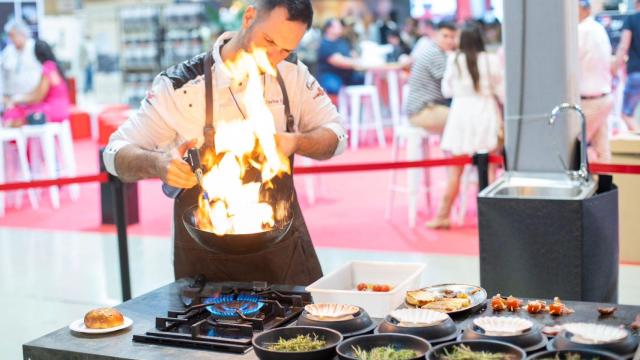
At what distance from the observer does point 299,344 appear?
1876 millimetres

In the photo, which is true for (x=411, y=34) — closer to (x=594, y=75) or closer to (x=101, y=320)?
(x=594, y=75)

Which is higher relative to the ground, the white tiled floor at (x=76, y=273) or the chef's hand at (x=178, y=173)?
the chef's hand at (x=178, y=173)

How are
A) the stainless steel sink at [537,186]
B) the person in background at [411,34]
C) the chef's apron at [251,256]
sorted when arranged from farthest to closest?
1. the person in background at [411,34]
2. the stainless steel sink at [537,186]
3. the chef's apron at [251,256]

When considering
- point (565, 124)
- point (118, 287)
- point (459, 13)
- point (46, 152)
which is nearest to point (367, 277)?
point (565, 124)

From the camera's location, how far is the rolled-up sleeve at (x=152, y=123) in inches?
110

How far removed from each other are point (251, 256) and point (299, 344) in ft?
2.99

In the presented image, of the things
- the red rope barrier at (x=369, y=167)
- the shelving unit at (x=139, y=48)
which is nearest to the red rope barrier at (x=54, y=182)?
the red rope barrier at (x=369, y=167)

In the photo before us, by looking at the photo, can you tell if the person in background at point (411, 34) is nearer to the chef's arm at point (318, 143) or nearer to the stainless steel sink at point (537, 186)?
the stainless steel sink at point (537, 186)

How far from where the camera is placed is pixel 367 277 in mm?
2457

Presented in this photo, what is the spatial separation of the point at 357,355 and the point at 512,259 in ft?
6.44

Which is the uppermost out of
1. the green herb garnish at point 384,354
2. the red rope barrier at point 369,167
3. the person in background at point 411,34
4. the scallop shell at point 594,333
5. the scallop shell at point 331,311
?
the person in background at point 411,34

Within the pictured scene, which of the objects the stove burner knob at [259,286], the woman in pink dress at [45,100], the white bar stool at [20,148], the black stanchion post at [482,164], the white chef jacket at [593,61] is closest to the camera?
Answer: the stove burner knob at [259,286]

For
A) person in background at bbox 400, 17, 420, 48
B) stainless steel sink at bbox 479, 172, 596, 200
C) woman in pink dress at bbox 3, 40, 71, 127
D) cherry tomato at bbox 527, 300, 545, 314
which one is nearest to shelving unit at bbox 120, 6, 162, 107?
person in background at bbox 400, 17, 420, 48

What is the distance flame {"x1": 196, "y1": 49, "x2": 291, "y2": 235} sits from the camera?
→ 8.05ft
